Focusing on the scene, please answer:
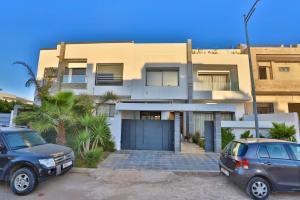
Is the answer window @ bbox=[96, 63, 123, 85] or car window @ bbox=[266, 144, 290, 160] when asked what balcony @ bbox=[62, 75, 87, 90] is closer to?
window @ bbox=[96, 63, 123, 85]

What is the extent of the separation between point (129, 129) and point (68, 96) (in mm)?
4821

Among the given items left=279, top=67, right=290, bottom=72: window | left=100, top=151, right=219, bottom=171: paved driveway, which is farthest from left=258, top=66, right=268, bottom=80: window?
left=100, top=151, right=219, bottom=171: paved driveway

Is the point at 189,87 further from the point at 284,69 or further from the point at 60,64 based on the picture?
the point at 60,64

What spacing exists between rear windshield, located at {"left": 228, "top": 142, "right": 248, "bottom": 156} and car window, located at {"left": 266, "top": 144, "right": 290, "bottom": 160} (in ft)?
2.23

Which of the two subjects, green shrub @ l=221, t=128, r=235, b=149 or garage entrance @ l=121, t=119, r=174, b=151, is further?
garage entrance @ l=121, t=119, r=174, b=151

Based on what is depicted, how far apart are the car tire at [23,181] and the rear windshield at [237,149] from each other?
5969mm

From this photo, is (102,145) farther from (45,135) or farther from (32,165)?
(32,165)

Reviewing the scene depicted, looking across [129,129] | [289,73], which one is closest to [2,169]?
[129,129]

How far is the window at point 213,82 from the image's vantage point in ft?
55.5

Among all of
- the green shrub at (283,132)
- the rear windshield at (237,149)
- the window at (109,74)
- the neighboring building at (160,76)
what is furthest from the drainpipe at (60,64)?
the green shrub at (283,132)

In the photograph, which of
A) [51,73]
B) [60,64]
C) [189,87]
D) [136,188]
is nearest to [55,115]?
[136,188]

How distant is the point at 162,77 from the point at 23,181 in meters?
14.3

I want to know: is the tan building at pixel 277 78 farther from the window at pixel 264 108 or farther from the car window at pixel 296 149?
→ the car window at pixel 296 149

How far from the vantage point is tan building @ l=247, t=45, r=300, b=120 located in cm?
1616
